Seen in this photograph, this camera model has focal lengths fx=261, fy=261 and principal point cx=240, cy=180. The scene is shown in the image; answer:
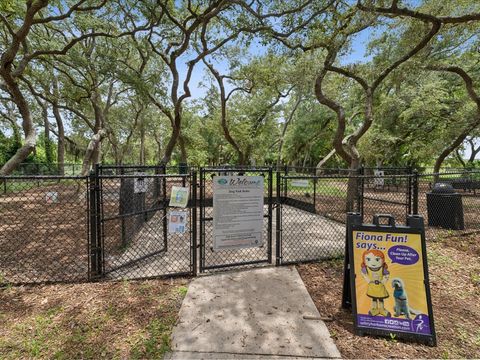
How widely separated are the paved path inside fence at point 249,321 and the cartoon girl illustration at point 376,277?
0.60m

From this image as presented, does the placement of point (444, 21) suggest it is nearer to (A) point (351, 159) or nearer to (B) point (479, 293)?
(A) point (351, 159)

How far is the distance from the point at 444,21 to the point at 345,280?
23.9ft

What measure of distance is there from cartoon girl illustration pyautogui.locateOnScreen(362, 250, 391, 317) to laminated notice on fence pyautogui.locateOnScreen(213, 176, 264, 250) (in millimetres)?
1627

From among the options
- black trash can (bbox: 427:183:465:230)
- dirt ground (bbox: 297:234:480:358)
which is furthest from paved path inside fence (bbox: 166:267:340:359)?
black trash can (bbox: 427:183:465:230)

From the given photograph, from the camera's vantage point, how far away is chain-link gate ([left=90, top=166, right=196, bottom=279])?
3676mm

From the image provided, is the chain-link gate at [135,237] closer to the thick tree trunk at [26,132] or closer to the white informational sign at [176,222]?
the white informational sign at [176,222]

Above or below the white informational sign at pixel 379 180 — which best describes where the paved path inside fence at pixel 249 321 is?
below

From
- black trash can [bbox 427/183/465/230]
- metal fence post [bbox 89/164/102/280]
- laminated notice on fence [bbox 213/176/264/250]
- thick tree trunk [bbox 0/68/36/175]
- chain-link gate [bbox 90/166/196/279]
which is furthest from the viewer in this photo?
black trash can [bbox 427/183/465/230]

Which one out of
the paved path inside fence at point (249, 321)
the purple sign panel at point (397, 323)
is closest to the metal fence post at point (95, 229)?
the paved path inside fence at point (249, 321)

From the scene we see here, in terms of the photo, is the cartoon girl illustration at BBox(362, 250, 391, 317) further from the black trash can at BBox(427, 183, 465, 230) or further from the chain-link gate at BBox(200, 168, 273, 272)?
the black trash can at BBox(427, 183, 465, 230)

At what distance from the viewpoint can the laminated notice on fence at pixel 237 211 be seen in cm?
380

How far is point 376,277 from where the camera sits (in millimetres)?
2795

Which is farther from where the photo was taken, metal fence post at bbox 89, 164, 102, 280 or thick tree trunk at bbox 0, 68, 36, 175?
thick tree trunk at bbox 0, 68, 36, 175

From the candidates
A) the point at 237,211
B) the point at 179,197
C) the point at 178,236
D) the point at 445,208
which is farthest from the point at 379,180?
the point at 179,197
